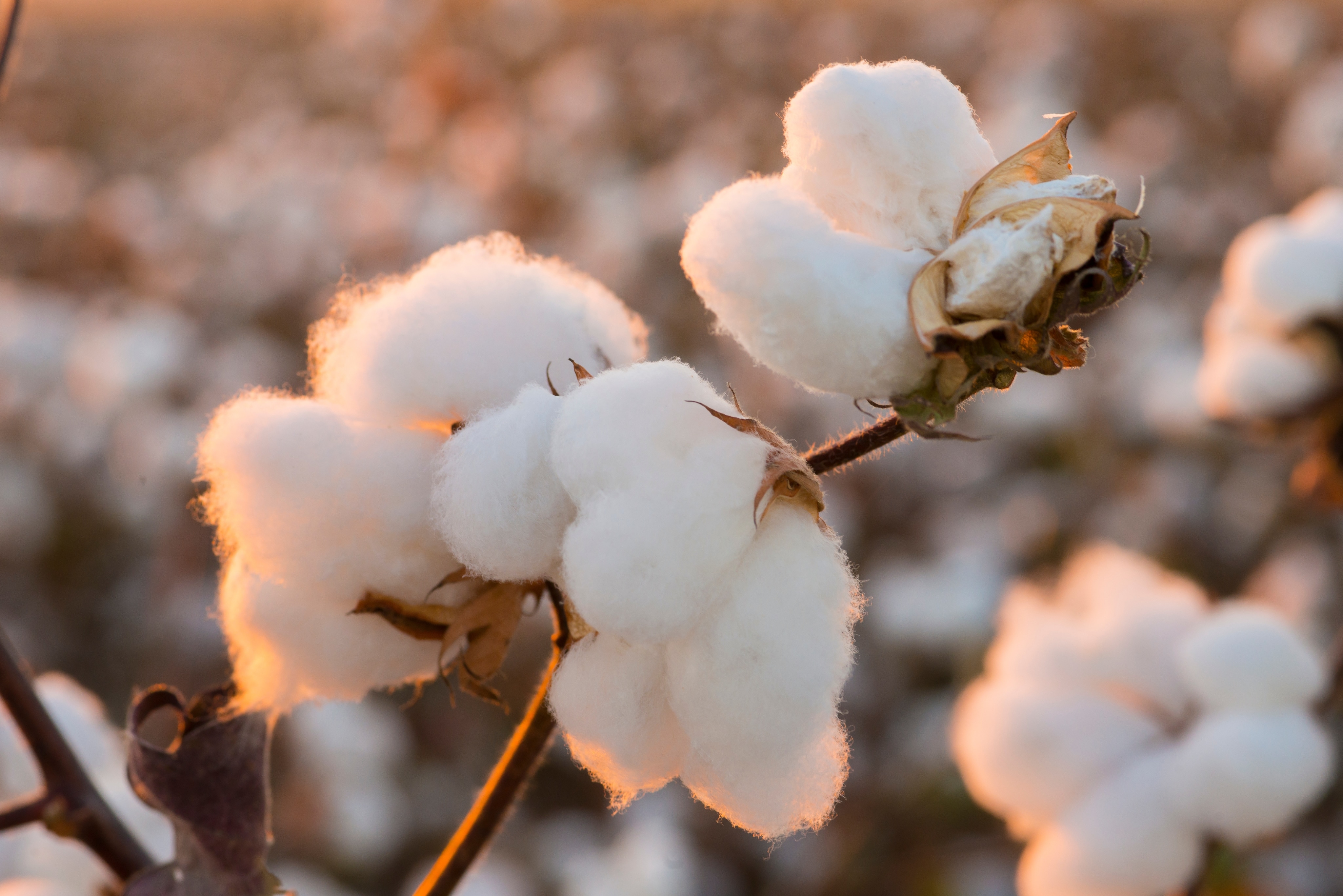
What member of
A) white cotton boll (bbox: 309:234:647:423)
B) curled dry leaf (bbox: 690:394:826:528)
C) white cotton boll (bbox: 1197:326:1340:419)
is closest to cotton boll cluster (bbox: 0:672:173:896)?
white cotton boll (bbox: 309:234:647:423)

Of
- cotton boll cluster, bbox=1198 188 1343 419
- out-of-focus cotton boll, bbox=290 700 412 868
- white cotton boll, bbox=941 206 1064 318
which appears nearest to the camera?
white cotton boll, bbox=941 206 1064 318

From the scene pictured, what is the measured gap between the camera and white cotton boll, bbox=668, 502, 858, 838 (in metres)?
0.53

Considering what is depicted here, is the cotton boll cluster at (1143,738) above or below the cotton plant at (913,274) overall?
below

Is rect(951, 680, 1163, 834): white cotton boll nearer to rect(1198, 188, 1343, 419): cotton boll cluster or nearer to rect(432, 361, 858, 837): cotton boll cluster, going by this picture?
rect(1198, 188, 1343, 419): cotton boll cluster

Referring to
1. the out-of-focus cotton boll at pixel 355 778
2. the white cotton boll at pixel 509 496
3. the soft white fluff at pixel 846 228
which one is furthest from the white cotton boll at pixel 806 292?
the out-of-focus cotton boll at pixel 355 778

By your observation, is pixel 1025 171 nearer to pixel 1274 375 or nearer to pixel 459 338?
pixel 459 338

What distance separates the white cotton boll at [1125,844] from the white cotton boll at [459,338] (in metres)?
0.87

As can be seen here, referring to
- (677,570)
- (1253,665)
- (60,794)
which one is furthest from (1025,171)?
(1253,665)

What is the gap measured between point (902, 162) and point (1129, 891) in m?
1.01

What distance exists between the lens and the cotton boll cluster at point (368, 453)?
62cm

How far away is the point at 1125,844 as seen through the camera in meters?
1.19

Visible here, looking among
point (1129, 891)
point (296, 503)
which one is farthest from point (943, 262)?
point (1129, 891)

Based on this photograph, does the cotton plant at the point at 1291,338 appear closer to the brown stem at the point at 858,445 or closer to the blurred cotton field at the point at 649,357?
the blurred cotton field at the point at 649,357

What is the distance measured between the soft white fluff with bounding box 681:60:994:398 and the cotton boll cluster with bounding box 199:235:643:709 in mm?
147
